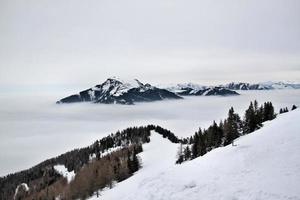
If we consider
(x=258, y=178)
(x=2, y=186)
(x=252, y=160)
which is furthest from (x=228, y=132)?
(x=2, y=186)

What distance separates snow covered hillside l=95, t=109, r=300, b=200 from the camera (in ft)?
94.4

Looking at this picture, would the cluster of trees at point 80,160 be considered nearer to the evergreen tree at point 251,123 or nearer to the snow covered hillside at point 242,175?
the evergreen tree at point 251,123

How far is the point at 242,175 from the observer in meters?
33.4

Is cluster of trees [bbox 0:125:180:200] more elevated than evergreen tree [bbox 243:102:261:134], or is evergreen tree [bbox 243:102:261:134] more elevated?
evergreen tree [bbox 243:102:261:134]

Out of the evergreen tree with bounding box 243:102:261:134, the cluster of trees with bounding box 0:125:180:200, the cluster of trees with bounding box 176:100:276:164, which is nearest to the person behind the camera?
the cluster of trees with bounding box 176:100:276:164

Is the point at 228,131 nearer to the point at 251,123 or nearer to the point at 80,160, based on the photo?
the point at 251,123

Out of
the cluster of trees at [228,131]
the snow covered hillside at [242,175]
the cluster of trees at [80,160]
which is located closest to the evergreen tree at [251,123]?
the cluster of trees at [228,131]

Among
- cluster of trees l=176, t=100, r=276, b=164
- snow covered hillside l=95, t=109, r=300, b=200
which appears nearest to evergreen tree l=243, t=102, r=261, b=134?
cluster of trees l=176, t=100, r=276, b=164

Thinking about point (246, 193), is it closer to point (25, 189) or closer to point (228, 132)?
point (228, 132)

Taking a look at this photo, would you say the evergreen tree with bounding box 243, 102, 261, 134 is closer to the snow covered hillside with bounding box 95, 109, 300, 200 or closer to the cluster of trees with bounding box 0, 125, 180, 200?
the snow covered hillside with bounding box 95, 109, 300, 200

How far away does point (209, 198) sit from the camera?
29844mm

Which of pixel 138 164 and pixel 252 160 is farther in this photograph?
pixel 138 164

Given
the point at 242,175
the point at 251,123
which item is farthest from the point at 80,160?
the point at 242,175

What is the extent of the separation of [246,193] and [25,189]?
502 feet
